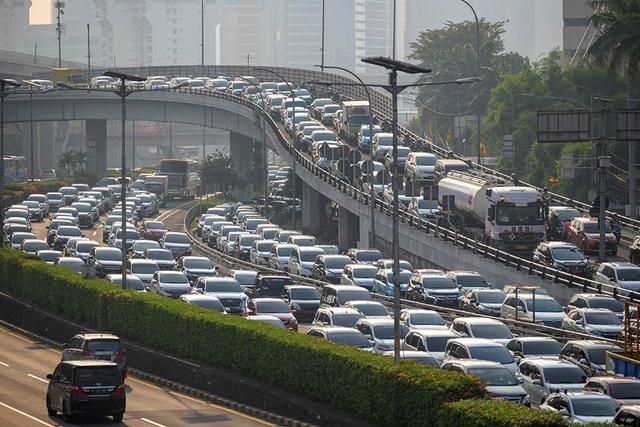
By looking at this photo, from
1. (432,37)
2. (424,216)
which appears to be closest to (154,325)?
(424,216)

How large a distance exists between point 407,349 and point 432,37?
15128 cm

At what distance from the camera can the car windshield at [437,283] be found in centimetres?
5838

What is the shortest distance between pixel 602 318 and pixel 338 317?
802 cm

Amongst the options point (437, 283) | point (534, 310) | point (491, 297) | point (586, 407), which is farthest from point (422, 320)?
point (586, 407)

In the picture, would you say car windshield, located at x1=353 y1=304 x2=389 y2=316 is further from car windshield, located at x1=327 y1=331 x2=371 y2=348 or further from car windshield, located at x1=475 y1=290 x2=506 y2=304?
car windshield, located at x1=327 y1=331 x2=371 y2=348

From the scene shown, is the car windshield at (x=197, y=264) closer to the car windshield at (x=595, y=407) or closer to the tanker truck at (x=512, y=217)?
the tanker truck at (x=512, y=217)

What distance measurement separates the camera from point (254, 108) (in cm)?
12275

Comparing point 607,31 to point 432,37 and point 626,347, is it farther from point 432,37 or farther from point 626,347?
point 432,37

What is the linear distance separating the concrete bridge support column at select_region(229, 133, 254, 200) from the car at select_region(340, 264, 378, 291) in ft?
253

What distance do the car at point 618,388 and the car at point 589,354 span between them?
5.33m

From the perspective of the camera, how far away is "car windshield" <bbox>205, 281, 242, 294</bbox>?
5575cm

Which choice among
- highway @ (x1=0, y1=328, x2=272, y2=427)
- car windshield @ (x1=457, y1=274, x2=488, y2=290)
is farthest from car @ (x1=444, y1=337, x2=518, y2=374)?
car windshield @ (x1=457, y1=274, x2=488, y2=290)

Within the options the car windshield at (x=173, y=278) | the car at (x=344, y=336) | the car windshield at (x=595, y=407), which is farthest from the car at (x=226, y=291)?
the car windshield at (x=595, y=407)

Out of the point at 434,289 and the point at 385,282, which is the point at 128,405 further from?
the point at 385,282
